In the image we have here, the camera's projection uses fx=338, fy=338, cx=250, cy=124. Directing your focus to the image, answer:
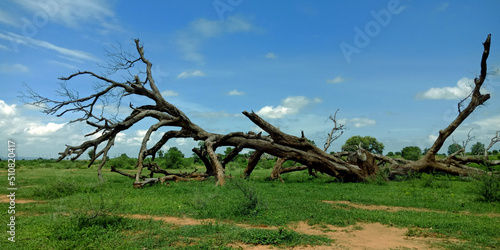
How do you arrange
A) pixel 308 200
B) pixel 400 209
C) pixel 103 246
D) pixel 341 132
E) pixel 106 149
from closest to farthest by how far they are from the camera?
pixel 103 246 < pixel 400 209 < pixel 308 200 < pixel 106 149 < pixel 341 132

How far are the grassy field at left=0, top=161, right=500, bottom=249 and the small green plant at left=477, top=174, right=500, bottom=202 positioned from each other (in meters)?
0.13

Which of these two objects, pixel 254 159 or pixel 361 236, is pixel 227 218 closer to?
pixel 361 236

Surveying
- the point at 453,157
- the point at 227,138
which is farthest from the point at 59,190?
the point at 453,157

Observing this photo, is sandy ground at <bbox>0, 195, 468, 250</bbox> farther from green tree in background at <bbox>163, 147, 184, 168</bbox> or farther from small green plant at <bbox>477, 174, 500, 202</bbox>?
green tree in background at <bbox>163, 147, 184, 168</bbox>

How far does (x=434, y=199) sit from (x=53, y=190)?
1272 cm

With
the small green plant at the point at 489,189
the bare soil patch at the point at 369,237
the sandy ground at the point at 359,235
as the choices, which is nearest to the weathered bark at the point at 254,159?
the small green plant at the point at 489,189

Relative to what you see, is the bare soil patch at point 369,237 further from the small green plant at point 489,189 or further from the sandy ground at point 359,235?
the small green plant at point 489,189

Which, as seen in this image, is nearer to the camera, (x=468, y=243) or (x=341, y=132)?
(x=468, y=243)

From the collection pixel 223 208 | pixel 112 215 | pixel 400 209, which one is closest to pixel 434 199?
pixel 400 209

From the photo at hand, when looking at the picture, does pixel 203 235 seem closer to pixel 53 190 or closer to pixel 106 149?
pixel 53 190

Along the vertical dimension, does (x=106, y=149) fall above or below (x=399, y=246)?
above

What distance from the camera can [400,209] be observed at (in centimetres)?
930

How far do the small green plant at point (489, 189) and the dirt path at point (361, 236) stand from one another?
556 cm

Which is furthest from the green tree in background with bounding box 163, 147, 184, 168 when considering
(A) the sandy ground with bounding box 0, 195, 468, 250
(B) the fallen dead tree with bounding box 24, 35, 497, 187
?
(A) the sandy ground with bounding box 0, 195, 468, 250
